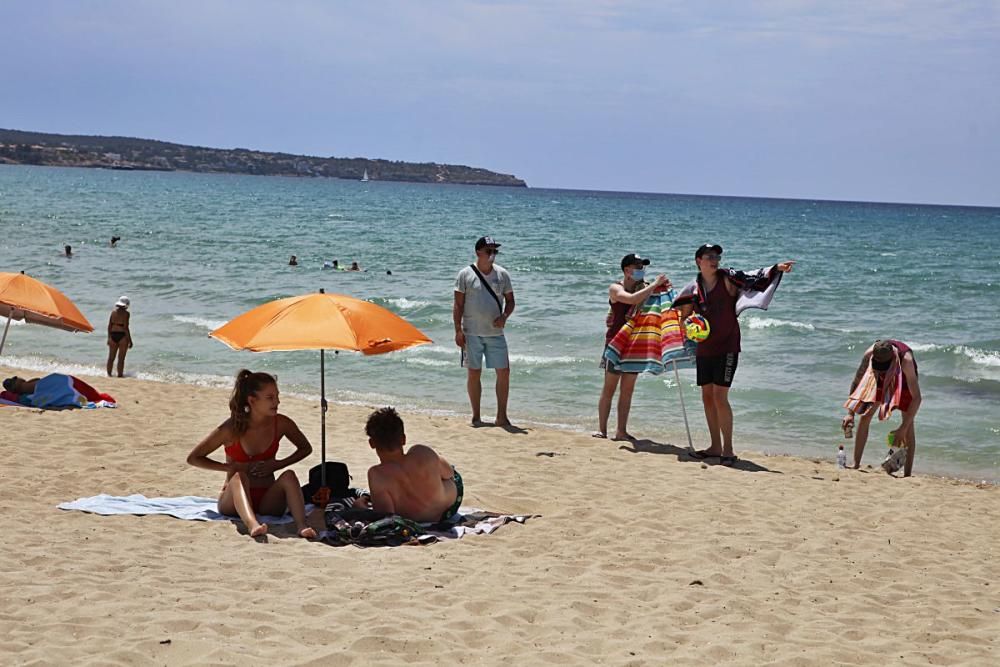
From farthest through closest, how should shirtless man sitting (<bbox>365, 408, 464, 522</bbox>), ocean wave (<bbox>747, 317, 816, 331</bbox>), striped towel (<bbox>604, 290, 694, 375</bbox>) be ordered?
ocean wave (<bbox>747, 317, 816, 331</bbox>) < striped towel (<bbox>604, 290, 694, 375</bbox>) < shirtless man sitting (<bbox>365, 408, 464, 522</bbox>)

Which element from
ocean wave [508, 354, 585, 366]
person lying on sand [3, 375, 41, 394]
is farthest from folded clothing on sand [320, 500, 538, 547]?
ocean wave [508, 354, 585, 366]

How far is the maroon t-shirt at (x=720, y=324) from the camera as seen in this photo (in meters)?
8.68

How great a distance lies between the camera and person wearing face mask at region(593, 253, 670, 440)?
9.16 m

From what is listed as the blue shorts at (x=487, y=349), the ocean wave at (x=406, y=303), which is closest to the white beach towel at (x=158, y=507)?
the blue shorts at (x=487, y=349)

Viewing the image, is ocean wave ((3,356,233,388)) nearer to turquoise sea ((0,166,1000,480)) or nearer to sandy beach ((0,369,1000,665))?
turquoise sea ((0,166,1000,480))

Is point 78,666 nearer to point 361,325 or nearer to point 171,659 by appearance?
point 171,659

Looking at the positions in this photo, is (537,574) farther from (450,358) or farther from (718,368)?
(450,358)

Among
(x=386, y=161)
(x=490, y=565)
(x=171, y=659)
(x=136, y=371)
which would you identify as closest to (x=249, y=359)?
(x=136, y=371)

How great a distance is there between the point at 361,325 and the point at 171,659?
2588 mm

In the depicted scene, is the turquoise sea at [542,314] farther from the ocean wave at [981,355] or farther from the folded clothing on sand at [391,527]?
the folded clothing on sand at [391,527]

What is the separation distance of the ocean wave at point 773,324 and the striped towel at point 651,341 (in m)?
10.4

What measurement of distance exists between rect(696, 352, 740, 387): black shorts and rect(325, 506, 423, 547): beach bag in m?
3.37

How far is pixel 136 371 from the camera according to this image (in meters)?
14.5

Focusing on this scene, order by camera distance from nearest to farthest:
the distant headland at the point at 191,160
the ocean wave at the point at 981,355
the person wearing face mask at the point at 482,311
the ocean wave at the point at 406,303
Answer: the person wearing face mask at the point at 482,311 < the ocean wave at the point at 981,355 < the ocean wave at the point at 406,303 < the distant headland at the point at 191,160
